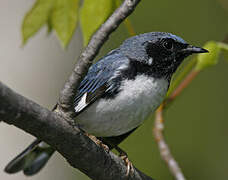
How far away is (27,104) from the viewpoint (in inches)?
78.0

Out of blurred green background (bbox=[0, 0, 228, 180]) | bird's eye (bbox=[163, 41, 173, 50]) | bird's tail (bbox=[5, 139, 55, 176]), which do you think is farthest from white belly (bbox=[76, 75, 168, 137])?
blurred green background (bbox=[0, 0, 228, 180])

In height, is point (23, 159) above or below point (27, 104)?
below

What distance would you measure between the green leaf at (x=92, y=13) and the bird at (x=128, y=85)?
417 millimetres

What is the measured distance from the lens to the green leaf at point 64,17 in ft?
8.90

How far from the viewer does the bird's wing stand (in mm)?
2973

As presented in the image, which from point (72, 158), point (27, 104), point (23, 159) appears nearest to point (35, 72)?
point (23, 159)

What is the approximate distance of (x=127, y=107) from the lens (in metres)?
2.93

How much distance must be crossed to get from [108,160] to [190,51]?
1.06 metres

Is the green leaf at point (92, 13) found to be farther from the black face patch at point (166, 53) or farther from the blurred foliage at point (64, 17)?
the black face patch at point (166, 53)

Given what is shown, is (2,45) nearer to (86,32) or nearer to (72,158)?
(86,32)

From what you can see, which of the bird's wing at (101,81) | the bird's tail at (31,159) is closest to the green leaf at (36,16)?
the bird's wing at (101,81)

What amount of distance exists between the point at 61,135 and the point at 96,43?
487mm

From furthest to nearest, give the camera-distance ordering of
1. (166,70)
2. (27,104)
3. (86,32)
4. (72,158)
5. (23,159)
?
1. (23,159)
2. (166,70)
3. (86,32)
4. (72,158)
5. (27,104)

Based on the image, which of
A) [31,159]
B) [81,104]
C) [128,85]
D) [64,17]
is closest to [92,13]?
[64,17]
